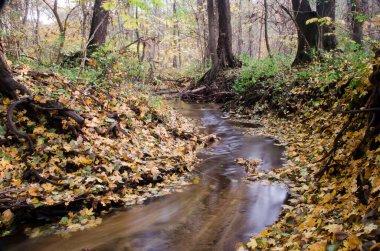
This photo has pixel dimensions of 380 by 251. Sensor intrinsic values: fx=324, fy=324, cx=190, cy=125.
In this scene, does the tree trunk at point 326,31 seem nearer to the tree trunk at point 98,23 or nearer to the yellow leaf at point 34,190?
the tree trunk at point 98,23

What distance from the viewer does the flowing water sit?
427 cm

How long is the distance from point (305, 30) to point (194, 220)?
36.1 ft

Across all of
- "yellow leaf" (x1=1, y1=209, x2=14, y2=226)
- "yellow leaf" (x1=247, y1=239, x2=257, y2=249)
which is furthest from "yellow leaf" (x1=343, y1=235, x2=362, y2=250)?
"yellow leaf" (x1=1, y1=209, x2=14, y2=226)

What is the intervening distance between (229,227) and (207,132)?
676cm

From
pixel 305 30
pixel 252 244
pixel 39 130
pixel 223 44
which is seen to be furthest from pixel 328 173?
pixel 223 44

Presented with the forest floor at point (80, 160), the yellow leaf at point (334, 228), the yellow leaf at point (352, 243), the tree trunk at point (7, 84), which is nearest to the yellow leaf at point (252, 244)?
the yellow leaf at point (334, 228)

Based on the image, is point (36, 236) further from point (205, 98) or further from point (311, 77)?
point (205, 98)

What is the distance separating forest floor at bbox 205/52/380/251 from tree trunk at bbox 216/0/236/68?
8.70m

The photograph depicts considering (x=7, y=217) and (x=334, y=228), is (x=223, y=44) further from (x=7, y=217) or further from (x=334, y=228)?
(x=334, y=228)

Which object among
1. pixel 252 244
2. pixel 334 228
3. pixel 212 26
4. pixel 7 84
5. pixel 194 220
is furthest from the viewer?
pixel 212 26

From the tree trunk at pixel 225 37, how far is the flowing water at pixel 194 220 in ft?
41.7

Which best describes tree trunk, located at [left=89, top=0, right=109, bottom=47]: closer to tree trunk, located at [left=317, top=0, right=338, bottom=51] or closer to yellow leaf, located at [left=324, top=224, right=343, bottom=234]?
tree trunk, located at [left=317, top=0, right=338, bottom=51]

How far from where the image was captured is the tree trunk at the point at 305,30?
43.0ft

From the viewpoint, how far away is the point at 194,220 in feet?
16.3
